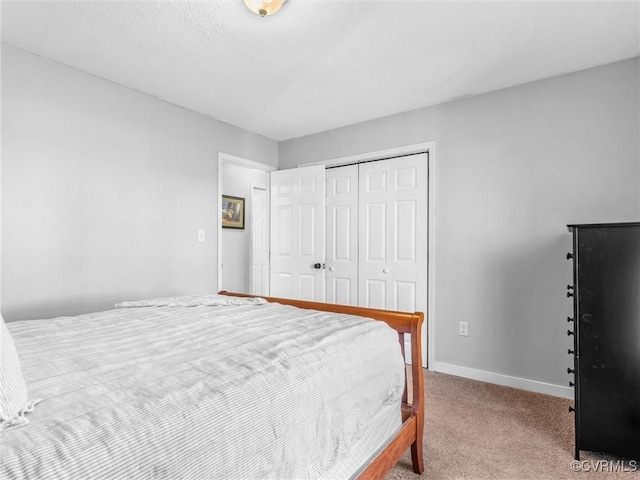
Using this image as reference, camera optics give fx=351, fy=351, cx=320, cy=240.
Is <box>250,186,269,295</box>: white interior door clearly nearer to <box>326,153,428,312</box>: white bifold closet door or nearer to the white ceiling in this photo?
<box>326,153,428,312</box>: white bifold closet door

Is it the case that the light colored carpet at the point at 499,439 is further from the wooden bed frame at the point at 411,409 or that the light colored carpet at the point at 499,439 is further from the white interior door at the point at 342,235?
the white interior door at the point at 342,235

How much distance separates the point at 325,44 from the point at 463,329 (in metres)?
2.48

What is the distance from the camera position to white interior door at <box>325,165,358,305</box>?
3680mm

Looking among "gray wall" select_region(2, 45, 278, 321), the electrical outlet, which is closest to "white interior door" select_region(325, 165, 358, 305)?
the electrical outlet

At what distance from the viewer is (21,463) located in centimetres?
61

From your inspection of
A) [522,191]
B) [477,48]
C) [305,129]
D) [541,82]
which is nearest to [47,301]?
[305,129]

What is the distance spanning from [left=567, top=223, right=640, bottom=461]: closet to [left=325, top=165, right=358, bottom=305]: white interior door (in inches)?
81.5

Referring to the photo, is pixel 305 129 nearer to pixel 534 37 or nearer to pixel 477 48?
pixel 477 48

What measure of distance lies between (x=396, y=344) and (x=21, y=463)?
1.36 metres

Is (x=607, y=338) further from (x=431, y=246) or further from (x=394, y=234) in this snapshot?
(x=394, y=234)

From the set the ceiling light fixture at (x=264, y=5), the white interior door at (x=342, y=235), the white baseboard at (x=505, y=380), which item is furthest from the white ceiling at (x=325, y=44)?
the white baseboard at (x=505, y=380)

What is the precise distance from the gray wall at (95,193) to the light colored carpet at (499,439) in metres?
2.36

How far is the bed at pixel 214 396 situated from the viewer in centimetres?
71

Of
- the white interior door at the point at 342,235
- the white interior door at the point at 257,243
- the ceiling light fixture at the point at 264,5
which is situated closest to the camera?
the ceiling light fixture at the point at 264,5
